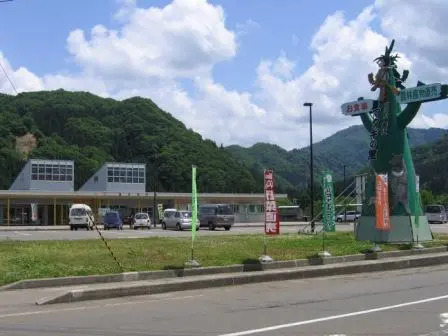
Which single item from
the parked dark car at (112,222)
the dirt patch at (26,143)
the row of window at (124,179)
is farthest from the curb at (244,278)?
the dirt patch at (26,143)

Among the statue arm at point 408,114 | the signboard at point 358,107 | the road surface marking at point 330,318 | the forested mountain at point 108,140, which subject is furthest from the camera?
the forested mountain at point 108,140

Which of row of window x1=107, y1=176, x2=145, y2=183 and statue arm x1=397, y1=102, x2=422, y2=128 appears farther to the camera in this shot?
row of window x1=107, y1=176, x2=145, y2=183

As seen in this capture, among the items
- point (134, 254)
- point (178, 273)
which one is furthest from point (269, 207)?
point (134, 254)

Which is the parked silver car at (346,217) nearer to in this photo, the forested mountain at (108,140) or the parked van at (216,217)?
the parked van at (216,217)

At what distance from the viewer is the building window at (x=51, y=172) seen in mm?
76500

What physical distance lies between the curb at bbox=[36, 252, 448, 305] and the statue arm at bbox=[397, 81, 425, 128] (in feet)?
20.9

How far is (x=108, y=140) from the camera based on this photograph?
122938mm

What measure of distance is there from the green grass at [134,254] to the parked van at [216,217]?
77.3 feet

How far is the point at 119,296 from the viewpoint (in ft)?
43.7

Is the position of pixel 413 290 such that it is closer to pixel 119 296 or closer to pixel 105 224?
pixel 119 296

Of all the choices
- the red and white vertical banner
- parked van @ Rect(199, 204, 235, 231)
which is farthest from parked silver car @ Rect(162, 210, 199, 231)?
the red and white vertical banner

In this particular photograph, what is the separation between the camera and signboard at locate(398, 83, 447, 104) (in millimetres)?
24344

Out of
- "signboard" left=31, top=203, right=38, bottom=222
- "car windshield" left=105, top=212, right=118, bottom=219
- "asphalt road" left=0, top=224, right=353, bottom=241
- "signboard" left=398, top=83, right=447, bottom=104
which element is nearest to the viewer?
"signboard" left=398, top=83, right=447, bottom=104

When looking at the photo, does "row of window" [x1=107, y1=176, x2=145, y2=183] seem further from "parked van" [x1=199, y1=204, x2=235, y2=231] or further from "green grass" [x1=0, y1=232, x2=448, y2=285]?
"green grass" [x1=0, y1=232, x2=448, y2=285]
